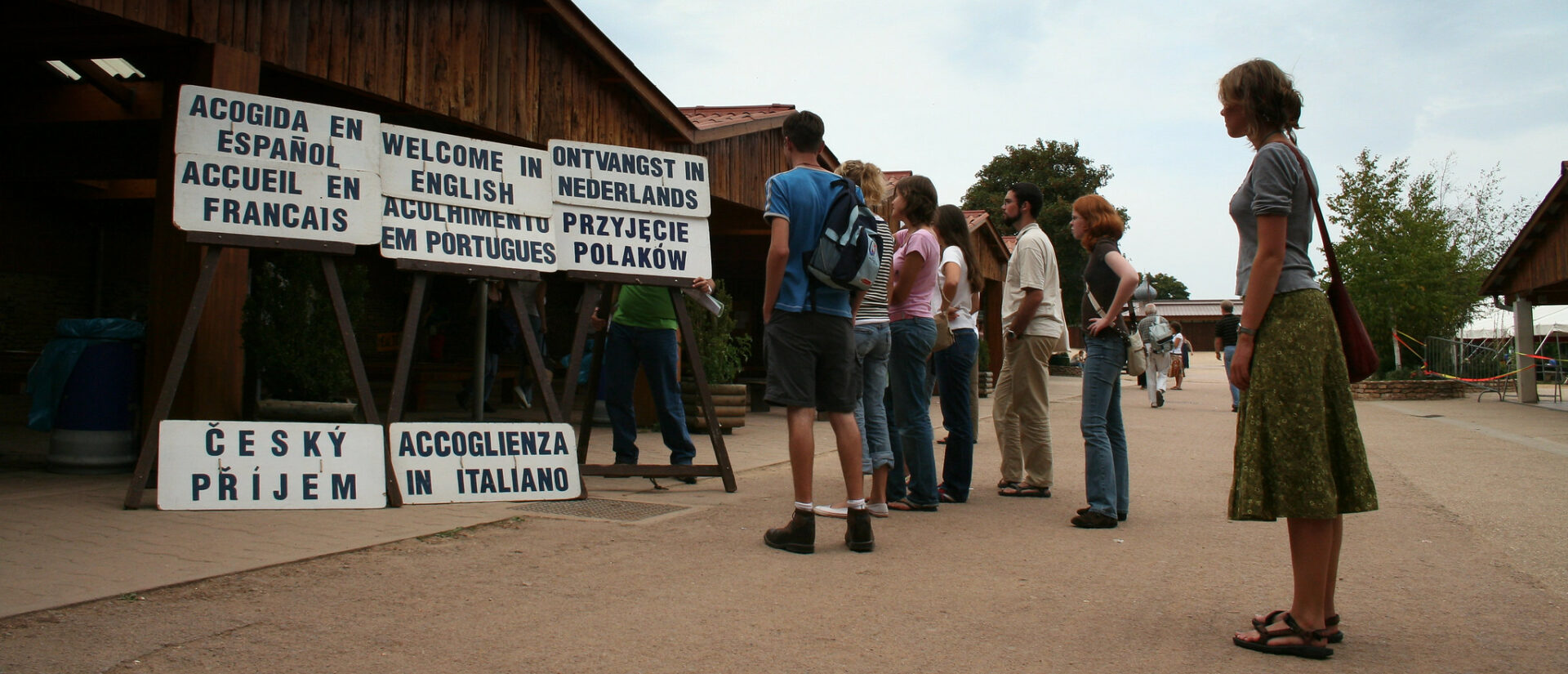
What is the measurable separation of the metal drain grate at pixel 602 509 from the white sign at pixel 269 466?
2.63 feet

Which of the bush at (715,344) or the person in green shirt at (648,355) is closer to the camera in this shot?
the person in green shirt at (648,355)

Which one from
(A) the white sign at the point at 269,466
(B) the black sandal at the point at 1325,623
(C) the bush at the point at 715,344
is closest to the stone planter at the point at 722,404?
(C) the bush at the point at 715,344

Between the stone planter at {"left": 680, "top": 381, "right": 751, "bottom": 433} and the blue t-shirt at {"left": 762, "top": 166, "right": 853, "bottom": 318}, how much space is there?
540 cm

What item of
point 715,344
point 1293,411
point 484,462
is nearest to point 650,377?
point 484,462

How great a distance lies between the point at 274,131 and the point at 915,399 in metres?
3.59

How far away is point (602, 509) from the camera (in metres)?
5.63

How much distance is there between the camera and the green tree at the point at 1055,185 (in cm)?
4228

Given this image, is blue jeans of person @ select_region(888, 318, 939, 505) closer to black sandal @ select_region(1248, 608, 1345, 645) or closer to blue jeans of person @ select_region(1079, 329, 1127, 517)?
blue jeans of person @ select_region(1079, 329, 1127, 517)

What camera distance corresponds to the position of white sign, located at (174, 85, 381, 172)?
16.7ft

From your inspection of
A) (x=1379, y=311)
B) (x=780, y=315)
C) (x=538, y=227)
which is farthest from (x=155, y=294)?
(x=1379, y=311)

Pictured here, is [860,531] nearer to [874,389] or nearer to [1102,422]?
[874,389]

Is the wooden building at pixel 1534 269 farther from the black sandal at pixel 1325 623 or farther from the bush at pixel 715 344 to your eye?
the black sandal at pixel 1325 623

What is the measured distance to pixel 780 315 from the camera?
15.2 feet

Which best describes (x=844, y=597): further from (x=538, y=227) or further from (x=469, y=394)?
(x=469, y=394)
